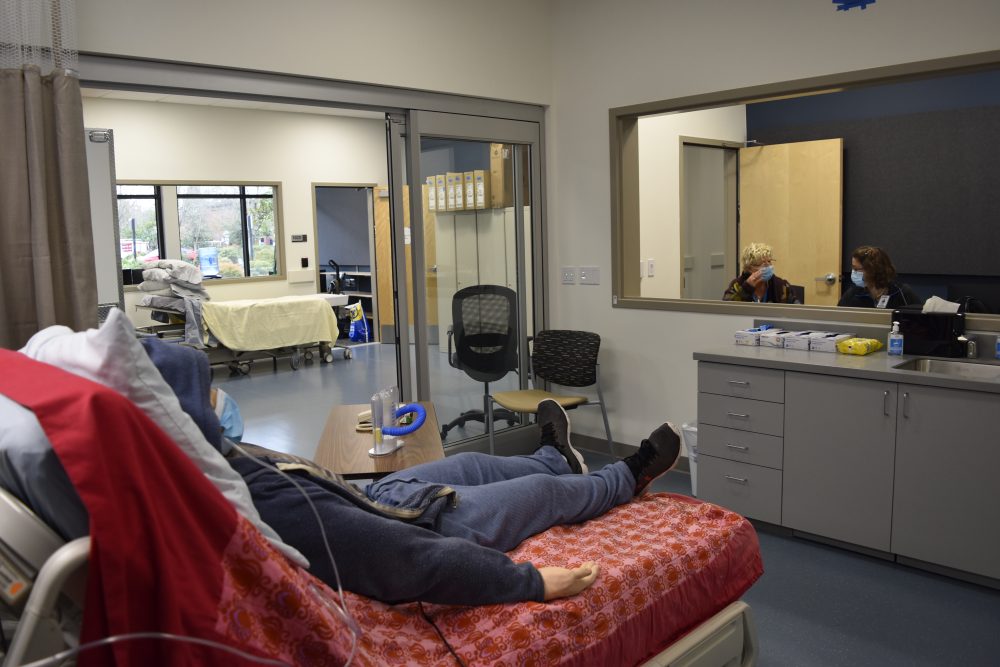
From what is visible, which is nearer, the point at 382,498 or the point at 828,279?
the point at 382,498

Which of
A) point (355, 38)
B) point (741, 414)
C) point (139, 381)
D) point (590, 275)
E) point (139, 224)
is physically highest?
point (355, 38)

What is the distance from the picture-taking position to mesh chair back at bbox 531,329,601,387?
4.89 meters

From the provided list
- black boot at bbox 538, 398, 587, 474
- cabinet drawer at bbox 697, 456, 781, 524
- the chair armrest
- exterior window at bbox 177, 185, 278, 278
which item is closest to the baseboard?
the chair armrest

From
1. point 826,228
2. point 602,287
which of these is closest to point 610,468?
point 602,287

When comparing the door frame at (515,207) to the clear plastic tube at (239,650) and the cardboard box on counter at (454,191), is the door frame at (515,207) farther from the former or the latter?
the clear plastic tube at (239,650)

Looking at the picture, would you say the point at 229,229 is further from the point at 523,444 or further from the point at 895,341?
the point at 895,341

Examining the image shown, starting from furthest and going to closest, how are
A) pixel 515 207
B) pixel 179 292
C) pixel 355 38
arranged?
pixel 179 292
pixel 515 207
pixel 355 38

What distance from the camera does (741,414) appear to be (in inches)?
148

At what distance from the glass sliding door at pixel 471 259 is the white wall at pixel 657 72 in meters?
0.24

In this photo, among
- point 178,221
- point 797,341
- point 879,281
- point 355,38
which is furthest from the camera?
point 178,221

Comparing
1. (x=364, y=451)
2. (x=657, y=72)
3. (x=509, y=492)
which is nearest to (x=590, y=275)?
(x=657, y=72)

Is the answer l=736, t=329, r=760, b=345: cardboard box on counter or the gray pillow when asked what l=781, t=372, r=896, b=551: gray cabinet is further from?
the gray pillow

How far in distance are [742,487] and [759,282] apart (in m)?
1.47

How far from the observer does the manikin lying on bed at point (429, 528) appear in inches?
73.4
